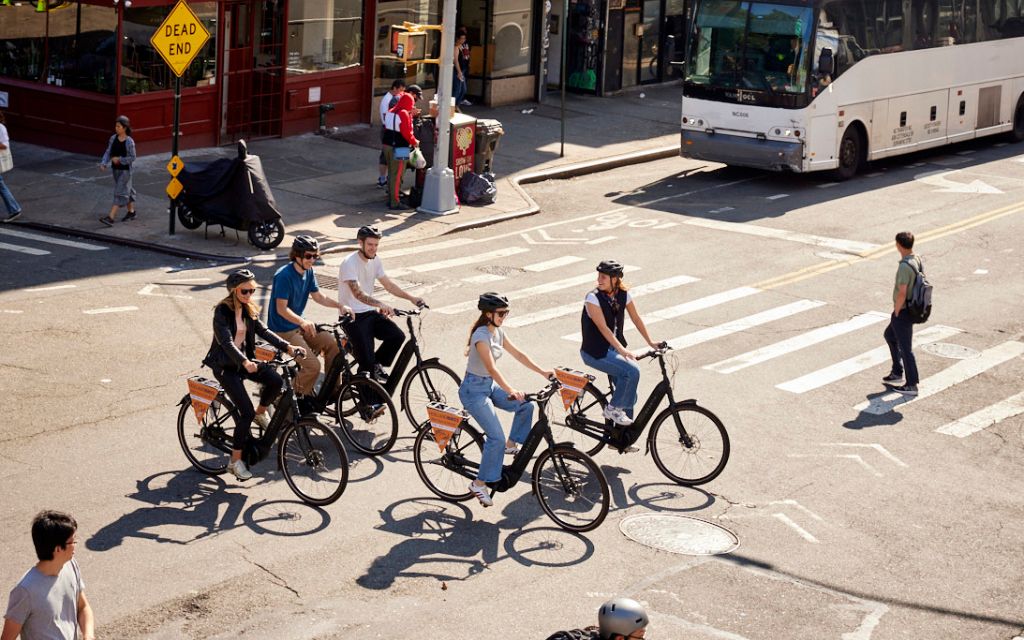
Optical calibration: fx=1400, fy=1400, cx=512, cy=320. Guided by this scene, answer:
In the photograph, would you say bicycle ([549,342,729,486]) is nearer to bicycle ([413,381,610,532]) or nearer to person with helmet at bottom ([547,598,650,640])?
bicycle ([413,381,610,532])

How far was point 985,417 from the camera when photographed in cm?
1470

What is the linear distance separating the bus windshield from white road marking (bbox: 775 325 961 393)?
29.4 ft

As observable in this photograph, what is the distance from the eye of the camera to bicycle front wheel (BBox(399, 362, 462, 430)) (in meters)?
13.3

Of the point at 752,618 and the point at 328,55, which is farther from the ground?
the point at 328,55

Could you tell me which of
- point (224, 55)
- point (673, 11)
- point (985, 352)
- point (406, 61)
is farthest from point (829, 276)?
point (673, 11)

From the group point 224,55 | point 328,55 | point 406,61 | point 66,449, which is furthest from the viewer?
point 328,55

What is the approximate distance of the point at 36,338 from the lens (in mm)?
15352

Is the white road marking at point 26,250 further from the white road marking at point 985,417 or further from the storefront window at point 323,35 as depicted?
the white road marking at point 985,417

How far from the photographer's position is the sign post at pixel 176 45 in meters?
19.9

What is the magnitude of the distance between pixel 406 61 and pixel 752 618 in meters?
→ 13.9

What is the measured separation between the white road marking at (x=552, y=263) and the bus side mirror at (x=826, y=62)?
7288 millimetres

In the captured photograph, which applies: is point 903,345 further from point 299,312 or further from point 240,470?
point 240,470

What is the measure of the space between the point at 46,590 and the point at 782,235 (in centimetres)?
1702

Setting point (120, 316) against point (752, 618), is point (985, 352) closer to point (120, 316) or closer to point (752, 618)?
point (752, 618)
